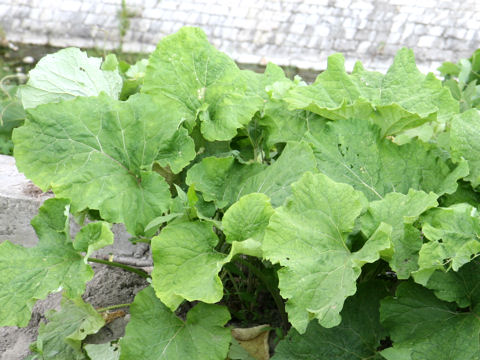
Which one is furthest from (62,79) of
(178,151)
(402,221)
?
(402,221)

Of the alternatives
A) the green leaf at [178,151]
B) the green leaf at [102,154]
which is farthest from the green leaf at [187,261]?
the green leaf at [178,151]

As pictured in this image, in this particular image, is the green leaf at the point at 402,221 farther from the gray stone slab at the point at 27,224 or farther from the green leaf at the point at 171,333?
the gray stone slab at the point at 27,224

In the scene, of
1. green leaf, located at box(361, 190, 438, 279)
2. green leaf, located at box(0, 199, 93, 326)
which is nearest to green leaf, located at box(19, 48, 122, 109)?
green leaf, located at box(0, 199, 93, 326)

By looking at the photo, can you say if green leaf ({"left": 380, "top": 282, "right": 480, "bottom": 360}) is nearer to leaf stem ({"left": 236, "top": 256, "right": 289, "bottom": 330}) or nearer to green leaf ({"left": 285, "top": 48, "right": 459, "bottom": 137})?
leaf stem ({"left": 236, "top": 256, "right": 289, "bottom": 330})

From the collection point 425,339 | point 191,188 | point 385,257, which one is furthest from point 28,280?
point 425,339

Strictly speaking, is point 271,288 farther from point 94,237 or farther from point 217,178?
point 94,237

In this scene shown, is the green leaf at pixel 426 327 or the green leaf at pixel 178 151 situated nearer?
the green leaf at pixel 426 327

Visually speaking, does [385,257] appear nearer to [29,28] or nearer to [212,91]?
[212,91]
